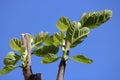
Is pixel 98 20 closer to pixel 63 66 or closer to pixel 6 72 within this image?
pixel 63 66

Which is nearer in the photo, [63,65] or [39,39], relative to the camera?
[63,65]

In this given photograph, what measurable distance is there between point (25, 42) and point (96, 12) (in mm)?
169

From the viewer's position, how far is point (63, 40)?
54 cm

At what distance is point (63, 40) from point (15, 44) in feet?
0.36

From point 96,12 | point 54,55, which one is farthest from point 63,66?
point 96,12

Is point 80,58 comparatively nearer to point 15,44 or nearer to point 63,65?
point 63,65

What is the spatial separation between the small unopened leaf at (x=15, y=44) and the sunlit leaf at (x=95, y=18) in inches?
5.8

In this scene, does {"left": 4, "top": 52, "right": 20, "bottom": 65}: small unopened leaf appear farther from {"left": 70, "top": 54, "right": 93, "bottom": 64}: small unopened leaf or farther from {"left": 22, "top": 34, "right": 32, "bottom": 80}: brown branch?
{"left": 70, "top": 54, "right": 93, "bottom": 64}: small unopened leaf

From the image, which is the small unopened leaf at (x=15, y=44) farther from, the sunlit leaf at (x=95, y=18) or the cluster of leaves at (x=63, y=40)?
the sunlit leaf at (x=95, y=18)

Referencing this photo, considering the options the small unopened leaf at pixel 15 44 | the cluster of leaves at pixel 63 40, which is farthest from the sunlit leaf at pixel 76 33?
the small unopened leaf at pixel 15 44

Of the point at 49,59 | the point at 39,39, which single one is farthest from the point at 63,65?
the point at 39,39

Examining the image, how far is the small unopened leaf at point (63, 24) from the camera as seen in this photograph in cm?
53

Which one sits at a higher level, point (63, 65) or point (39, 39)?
point (39, 39)

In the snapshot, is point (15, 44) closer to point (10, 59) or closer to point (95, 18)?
point (10, 59)
